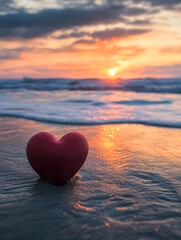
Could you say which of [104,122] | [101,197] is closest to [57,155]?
[101,197]

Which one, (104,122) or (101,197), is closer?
(101,197)

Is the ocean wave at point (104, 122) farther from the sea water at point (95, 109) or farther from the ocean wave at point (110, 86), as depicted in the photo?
the ocean wave at point (110, 86)

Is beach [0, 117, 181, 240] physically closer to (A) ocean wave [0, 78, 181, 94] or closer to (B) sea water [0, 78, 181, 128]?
(B) sea water [0, 78, 181, 128]

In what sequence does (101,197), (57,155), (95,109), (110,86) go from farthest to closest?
(110,86) → (95,109) → (57,155) → (101,197)

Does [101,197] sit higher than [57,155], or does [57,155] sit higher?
[57,155]

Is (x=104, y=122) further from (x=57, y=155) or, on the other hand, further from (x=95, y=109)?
(x=57, y=155)

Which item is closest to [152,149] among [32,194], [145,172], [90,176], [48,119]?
[145,172]
